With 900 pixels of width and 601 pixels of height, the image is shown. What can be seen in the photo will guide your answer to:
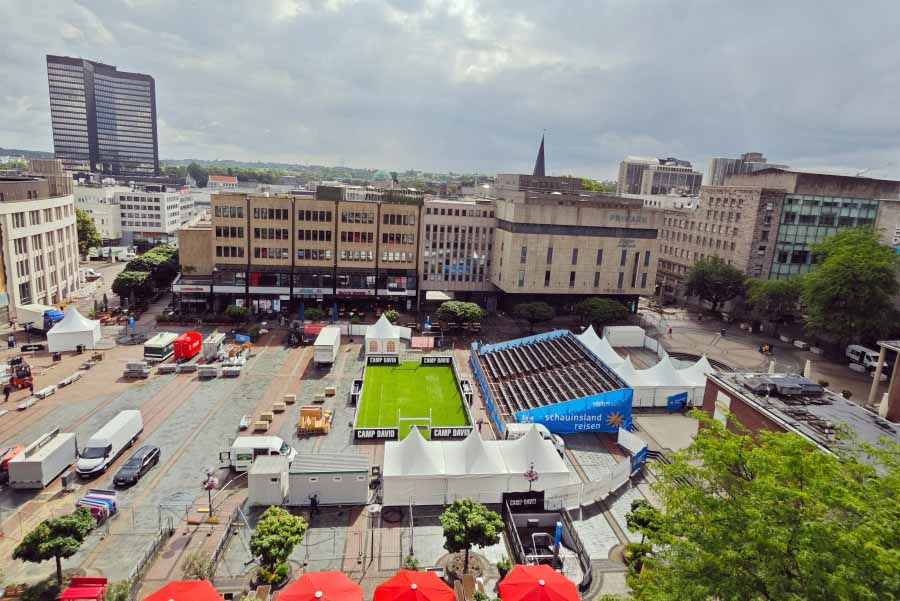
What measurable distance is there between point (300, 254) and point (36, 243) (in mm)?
32957

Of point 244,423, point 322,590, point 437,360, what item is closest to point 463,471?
point 322,590

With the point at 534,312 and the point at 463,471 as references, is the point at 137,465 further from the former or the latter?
the point at 534,312

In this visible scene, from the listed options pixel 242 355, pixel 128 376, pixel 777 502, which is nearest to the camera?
pixel 777 502

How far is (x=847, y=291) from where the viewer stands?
59500 millimetres

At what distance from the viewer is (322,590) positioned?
20312 millimetres

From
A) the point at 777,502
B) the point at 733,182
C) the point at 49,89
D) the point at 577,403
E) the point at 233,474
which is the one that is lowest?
the point at 233,474

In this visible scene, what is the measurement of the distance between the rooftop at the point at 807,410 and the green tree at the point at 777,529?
1362 cm

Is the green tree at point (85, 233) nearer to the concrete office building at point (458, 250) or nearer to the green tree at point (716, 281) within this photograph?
the concrete office building at point (458, 250)

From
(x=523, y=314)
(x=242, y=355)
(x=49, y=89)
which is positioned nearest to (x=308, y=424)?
(x=242, y=355)

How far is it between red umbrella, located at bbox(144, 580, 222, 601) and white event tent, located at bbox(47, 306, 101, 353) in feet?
143

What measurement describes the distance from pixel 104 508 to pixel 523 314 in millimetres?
51123

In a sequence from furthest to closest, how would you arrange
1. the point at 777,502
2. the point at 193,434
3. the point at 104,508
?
the point at 193,434 → the point at 104,508 → the point at 777,502

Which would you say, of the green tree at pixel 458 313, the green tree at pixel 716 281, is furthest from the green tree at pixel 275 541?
the green tree at pixel 716 281

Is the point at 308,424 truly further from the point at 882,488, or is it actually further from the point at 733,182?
the point at 733,182
